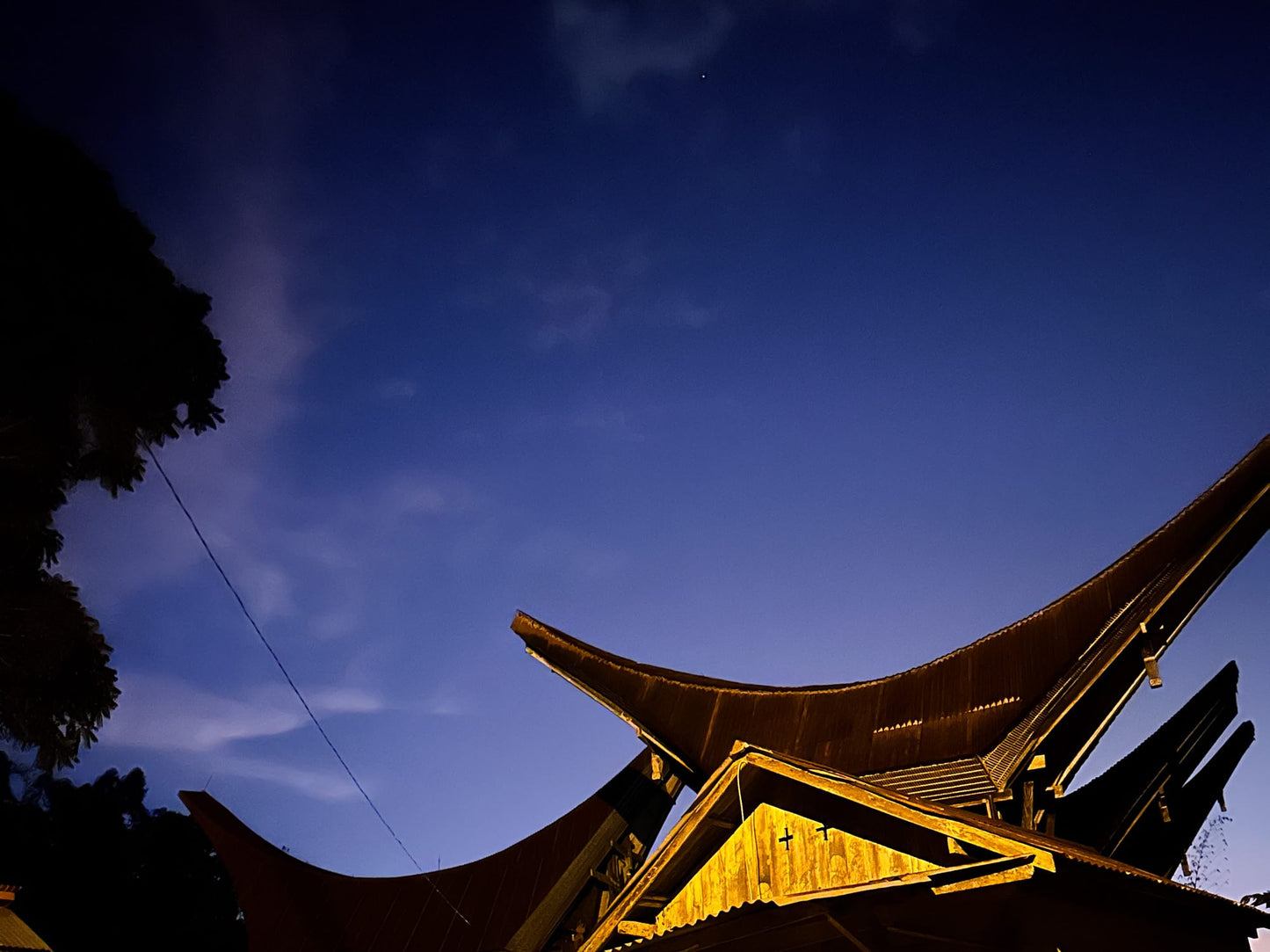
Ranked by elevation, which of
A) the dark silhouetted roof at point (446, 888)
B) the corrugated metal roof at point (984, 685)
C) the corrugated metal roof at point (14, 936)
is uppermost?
the corrugated metal roof at point (984, 685)

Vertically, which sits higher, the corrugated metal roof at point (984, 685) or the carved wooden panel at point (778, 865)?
the corrugated metal roof at point (984, 685)

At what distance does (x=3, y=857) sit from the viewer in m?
25.1

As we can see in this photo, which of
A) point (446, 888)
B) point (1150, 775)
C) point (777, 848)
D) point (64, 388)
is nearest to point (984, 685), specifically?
point (1150, 775)

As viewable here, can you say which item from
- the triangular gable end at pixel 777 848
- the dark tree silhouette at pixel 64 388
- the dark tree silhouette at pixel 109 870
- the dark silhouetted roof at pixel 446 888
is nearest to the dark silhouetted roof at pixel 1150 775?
the triangular gable end at pixel 777 848

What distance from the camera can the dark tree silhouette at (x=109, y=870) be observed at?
25.9 m

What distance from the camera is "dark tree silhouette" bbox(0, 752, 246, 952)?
25875mm

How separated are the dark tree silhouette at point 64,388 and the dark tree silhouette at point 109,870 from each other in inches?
346

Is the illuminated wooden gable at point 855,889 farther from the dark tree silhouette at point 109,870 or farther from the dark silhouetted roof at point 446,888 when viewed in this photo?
the dark tree silhouette at point 109,870

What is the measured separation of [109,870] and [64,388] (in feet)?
56.0

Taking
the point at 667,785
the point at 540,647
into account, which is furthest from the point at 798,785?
the point at 667,785

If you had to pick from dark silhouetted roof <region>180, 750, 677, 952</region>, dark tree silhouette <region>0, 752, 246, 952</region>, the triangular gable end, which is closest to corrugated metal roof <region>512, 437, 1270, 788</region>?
the triangular gable end

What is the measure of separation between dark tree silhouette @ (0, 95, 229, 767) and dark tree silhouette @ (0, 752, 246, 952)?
346 inches

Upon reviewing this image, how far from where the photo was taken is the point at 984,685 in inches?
519

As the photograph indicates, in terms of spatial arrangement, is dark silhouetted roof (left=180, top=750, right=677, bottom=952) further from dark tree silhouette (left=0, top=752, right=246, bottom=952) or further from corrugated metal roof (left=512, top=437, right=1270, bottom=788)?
dark tree silhouette (left=0, top=752, right=246, bottom=952)
